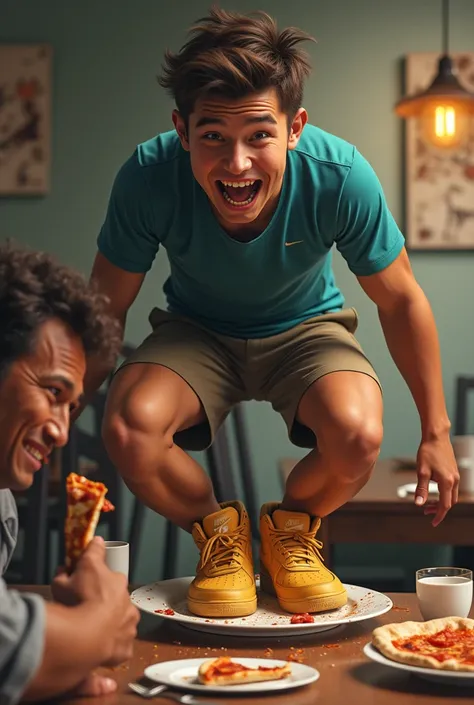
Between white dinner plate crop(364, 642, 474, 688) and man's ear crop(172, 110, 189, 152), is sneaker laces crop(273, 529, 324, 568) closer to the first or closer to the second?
white dinner plate crop(364, 642, 474, 688)

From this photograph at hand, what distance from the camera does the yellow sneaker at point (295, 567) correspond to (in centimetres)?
199

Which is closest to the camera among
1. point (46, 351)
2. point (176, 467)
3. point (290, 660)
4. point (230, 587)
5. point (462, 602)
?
point (46, 351)

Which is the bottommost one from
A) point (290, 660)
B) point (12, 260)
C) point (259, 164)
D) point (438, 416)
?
point (290, 660)

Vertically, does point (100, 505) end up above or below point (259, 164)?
below

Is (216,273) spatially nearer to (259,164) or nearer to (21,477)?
(259,164)

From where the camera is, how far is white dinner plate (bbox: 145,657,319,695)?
1.50 meters

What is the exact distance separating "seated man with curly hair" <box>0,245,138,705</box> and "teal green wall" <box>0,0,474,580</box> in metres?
3.13

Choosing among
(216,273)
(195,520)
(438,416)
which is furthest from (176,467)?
(438,416)

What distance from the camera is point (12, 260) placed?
1472 mm

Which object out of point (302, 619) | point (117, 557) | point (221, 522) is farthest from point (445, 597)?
point (117, 557)

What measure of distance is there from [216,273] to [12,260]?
848 mm

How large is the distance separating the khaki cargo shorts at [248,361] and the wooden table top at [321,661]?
477 mm

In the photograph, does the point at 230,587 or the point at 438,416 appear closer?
the point at 230,587

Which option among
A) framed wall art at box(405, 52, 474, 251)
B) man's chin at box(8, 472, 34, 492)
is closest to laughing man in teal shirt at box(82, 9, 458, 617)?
man's chin at box(8, 472, 34, 492)
